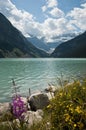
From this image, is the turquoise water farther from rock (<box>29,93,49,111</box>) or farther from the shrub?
the shrub

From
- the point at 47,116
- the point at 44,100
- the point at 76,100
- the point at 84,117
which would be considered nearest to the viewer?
the point at 84,117

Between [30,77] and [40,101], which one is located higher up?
[40,101]

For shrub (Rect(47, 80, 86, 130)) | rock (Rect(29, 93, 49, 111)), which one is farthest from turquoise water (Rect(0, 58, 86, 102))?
shrub (Rect(47, 80, 86, 130))

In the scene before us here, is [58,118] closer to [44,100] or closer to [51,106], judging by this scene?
[51,106]

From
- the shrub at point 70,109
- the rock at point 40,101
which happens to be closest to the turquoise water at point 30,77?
the rock at point 40,101

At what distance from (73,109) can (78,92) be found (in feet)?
2.57

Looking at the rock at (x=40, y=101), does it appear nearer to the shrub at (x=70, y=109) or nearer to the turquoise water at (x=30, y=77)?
the turquoise water at (x=30, y=77)

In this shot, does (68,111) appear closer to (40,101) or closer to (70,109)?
(70,109)

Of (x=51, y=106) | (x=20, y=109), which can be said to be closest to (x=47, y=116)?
(x=51, y=106)

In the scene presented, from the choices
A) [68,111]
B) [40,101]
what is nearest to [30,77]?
[40,101]

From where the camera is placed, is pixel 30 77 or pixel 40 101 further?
pixel 30 77

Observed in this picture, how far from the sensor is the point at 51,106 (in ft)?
21.9

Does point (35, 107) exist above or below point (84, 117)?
below

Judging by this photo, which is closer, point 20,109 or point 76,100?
point 20,109
